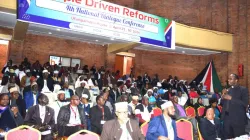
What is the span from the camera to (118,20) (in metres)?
8.90

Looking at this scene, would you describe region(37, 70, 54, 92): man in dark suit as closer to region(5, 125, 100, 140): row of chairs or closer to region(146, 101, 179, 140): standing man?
region(5, 125, 100, 140): row of chairs

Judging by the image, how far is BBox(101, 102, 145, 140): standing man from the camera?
3.26 meters

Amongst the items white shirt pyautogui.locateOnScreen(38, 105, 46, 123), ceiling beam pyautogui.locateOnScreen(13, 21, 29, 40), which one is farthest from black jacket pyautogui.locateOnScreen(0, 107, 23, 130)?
ceiling beam pyautogui.locateOnScreen(13, 21, 29, 40)

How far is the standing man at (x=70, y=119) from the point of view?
16.3 ft

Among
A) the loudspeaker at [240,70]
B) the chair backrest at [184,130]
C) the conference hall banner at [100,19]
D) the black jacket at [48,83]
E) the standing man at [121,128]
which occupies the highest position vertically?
the conference hall banner at [100,19]

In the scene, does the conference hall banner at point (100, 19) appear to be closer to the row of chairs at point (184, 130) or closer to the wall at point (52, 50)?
the wall at point (52, 50)

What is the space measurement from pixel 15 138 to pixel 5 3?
5327 millimetres

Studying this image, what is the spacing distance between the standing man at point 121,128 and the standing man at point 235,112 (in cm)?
189

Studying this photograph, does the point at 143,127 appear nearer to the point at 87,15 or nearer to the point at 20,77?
the point at 87,15

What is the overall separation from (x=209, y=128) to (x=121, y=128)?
1.98 metres

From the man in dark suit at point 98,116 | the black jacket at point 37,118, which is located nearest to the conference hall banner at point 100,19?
the black jacket at point 37,118

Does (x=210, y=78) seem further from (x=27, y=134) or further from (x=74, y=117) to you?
(x=27, y=134)

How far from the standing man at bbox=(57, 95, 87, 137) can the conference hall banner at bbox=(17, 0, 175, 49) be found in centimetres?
322

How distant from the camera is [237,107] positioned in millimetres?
4410
